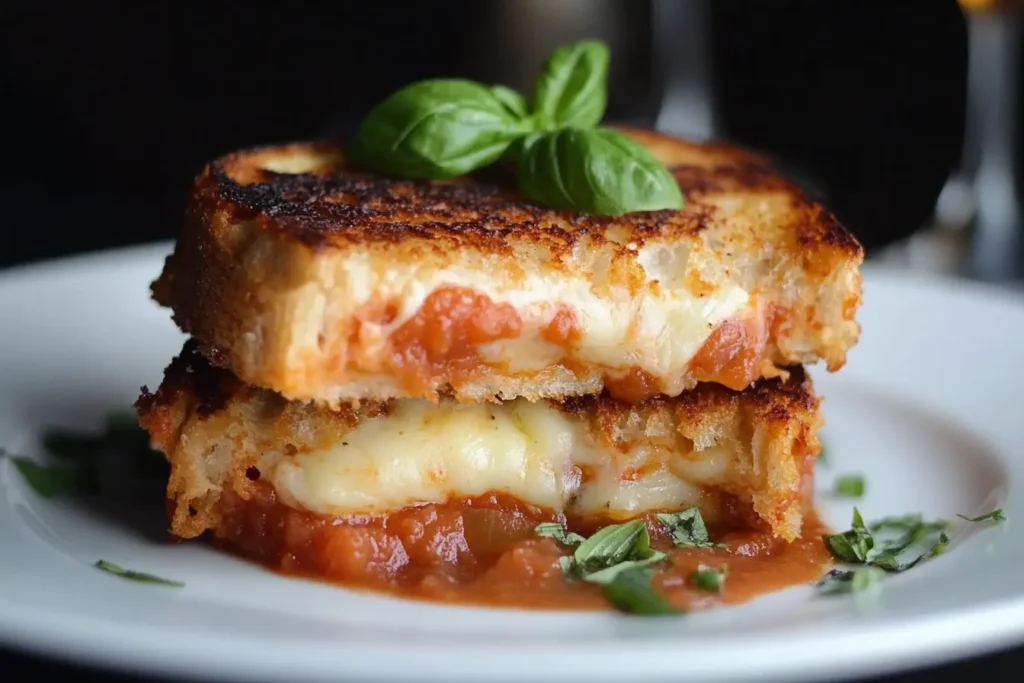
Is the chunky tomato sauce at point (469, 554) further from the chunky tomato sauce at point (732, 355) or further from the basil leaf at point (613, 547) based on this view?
the chunky tomato sauce at point (732, 355)

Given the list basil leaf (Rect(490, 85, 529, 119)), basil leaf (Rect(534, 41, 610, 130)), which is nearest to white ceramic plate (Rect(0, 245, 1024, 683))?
basil leaf (Rect(534, 41, 610, 130))

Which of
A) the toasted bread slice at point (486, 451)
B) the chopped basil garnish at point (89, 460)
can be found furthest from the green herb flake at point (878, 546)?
the chopped basil garnish at point (89, 460)

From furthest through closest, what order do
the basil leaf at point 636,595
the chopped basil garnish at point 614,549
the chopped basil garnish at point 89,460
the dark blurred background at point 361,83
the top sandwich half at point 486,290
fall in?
the dark blurred background at point 361,83
the chopped basil garnish at point 89,460
the chopped basil garnish at point 614,549
the top sandwich half at point 486,290
the basil leaf at point 636,595

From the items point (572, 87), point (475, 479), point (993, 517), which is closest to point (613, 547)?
point (475, 479)

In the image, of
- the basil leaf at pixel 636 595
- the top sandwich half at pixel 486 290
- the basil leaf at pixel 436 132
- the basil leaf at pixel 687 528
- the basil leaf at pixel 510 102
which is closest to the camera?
the basil leaf at pixel 636 595

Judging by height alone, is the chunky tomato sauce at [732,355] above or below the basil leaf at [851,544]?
above

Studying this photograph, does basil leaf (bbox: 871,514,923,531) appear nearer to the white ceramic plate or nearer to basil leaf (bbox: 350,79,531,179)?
the white ceramic plate

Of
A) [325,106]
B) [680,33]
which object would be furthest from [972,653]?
[680,33]
